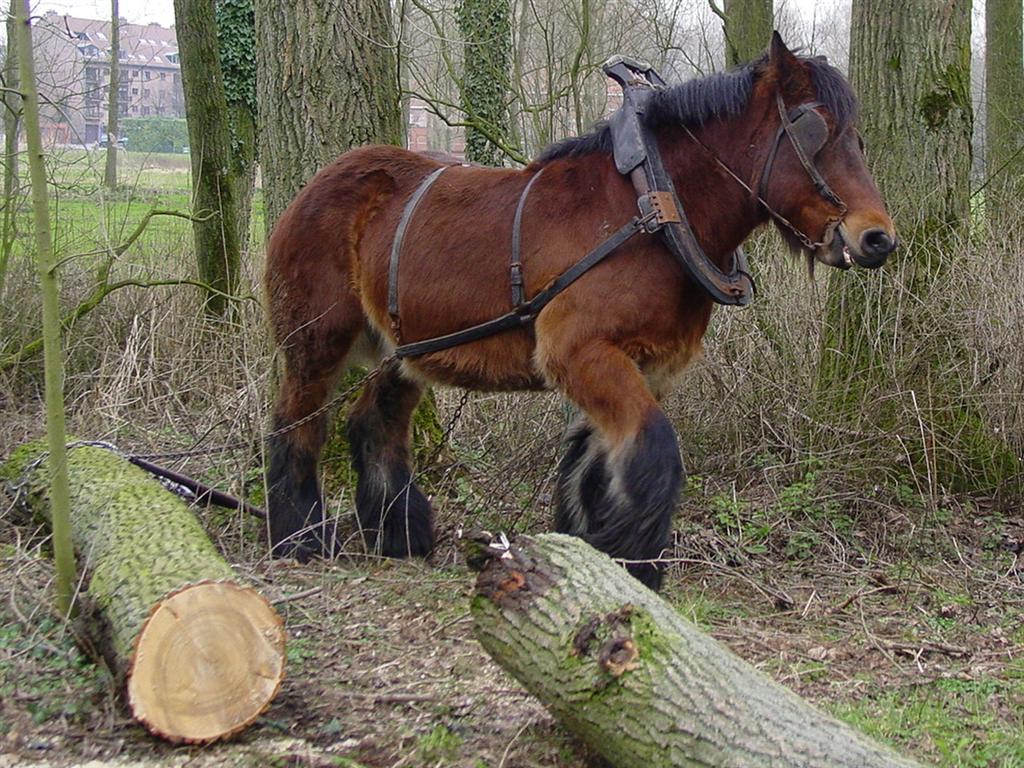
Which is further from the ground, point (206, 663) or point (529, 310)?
point (529, 310)

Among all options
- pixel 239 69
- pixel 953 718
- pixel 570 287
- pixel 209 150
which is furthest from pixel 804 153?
pixel 239 69

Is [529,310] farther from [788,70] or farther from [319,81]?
[319,81]

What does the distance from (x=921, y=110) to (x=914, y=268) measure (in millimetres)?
935

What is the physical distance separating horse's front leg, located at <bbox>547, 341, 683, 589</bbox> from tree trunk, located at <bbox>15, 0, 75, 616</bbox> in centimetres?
200

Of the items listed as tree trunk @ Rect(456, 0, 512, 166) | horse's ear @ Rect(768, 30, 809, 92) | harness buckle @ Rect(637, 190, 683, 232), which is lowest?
harness buckle @ Rect(637, 190, 683, 232)

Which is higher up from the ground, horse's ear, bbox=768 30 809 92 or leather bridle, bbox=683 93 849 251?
horse's ear, bbox=768 30 809 92

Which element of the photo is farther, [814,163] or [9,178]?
[9,178]

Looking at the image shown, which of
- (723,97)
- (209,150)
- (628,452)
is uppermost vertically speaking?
(723,97)

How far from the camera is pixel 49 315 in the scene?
398 cm

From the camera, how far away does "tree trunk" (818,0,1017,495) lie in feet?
21.1

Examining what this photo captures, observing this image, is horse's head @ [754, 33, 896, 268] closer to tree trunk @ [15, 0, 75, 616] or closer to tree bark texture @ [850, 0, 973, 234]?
tree bark texture @ [850, 0, 973, 234]

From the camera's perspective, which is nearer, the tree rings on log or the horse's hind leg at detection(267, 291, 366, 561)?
the tree rings on log

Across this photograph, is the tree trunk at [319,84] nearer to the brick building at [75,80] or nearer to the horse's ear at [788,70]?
the brick building at [75,80]

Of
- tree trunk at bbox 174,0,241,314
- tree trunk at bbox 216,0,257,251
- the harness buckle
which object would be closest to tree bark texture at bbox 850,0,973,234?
the harness buckle
